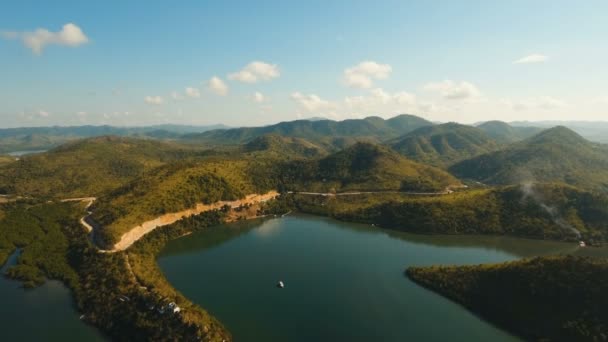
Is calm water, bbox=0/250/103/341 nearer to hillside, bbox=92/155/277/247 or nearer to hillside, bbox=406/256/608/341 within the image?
hillside, bbox=92/155/277/247

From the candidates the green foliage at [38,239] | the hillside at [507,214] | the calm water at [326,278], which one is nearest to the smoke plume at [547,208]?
the hillside at [507,214]

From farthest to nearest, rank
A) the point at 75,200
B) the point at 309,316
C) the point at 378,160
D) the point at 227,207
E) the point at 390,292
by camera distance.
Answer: the point at 378,160 < the point at 75,200 < the point at 227,207 < the point at 390,292 < the point at 309,316

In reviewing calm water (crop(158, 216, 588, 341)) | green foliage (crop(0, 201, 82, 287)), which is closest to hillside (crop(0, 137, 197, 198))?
green foliage (crop(0, 201, 82, 287))

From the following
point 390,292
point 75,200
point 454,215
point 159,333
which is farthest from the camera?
point 75,200

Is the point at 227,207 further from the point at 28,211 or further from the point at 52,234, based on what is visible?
the point at 28,211

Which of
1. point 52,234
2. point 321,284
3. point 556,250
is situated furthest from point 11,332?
point 556,250
